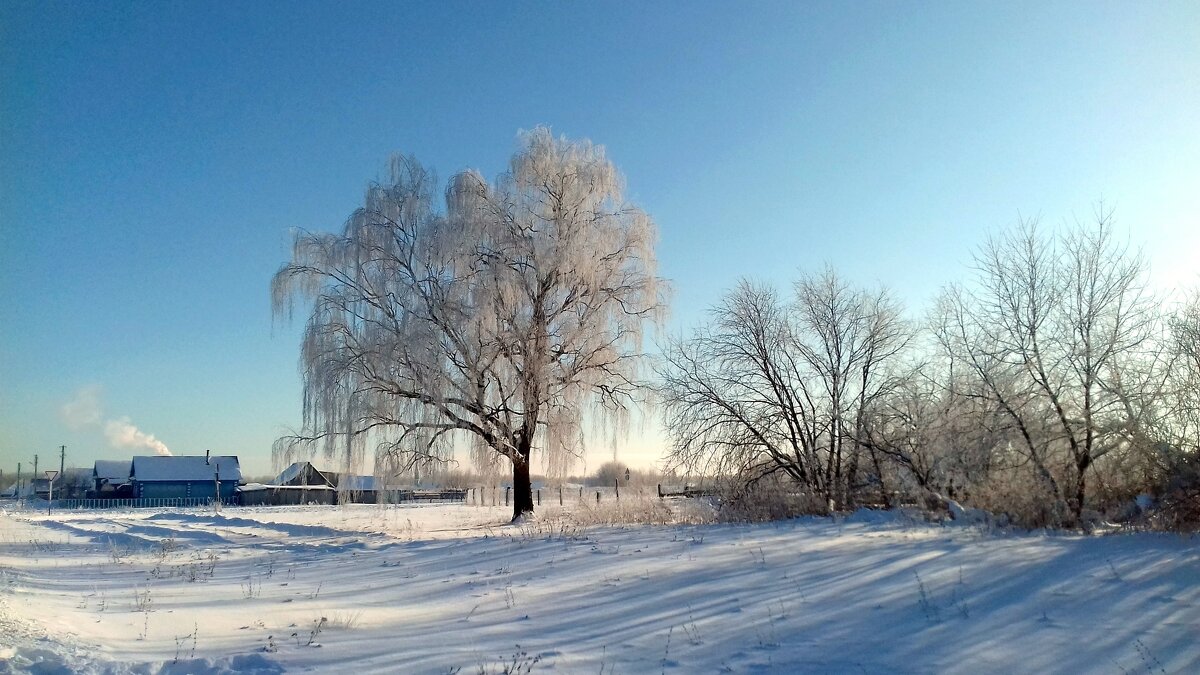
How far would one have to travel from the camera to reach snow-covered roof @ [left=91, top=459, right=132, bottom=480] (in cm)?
6844

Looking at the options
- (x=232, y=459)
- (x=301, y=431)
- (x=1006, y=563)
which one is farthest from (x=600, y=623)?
(x=232, y=459)

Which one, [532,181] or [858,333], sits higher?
[532,181]

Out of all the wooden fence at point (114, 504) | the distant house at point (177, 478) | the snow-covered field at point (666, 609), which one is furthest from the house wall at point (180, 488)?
the snow-covered field at point (666, 609)

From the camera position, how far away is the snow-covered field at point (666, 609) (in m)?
5.32

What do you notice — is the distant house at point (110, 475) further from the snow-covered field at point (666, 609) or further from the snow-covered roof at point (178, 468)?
the snow-covered field at point (666, 609)

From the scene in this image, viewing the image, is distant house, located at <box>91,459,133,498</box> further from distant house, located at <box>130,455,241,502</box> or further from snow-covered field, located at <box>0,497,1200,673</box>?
snow-covered field, located at <box>0,497,1200,673</box>

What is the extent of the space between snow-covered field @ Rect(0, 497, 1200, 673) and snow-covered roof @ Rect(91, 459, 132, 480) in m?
67.2

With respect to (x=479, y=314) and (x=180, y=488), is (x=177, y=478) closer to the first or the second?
(x=180, y=488)

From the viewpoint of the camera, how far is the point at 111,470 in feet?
227

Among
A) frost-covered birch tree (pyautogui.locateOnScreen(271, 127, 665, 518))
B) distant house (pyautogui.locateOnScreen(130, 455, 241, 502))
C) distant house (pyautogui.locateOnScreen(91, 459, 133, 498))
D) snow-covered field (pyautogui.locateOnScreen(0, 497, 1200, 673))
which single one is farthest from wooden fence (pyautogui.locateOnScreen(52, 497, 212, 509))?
snow-covered field (pyautogui.locateOnScreen(0, 497, 1200, 673))

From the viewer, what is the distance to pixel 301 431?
19312 millimetres

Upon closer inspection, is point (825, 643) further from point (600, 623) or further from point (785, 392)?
point (785, 392)

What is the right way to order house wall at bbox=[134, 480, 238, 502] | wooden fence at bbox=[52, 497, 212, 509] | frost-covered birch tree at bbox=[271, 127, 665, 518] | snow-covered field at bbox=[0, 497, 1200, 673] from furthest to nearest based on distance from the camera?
house wall at bbox=[134, 480, 238, 502] < wooden fence at bbox=[52, 497, 212, 509] < frost-covered birch tree at bbox=[271, 127, 665, 518] < snow-covered field at bbox=[0, 497, 1200, 673]

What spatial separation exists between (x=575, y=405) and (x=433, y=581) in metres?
10.3
